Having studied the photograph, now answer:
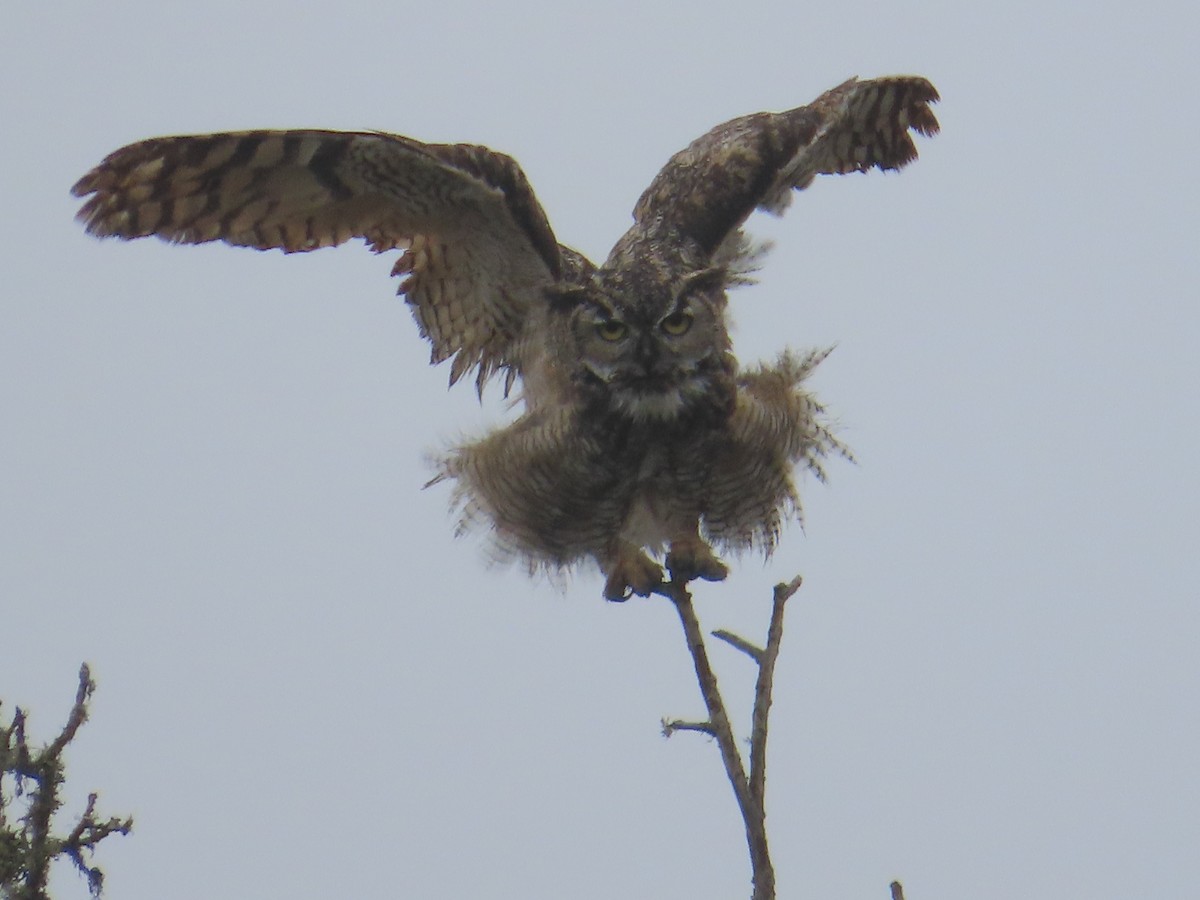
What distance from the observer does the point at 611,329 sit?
4648mm

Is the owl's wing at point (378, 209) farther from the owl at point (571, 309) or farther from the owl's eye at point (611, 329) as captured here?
the owl's eye at point (611, 329)

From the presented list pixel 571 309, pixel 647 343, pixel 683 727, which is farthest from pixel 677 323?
pixel 683 727

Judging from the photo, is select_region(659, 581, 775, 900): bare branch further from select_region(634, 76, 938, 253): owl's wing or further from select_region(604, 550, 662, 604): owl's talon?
select_region(634, 76, 938, 253): owl's wing

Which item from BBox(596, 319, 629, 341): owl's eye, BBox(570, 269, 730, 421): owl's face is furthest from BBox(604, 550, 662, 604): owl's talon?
BBox(596, 319, 629, 341): owl's eye

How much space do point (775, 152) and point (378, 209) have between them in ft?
4.69

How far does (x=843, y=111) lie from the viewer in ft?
17.9

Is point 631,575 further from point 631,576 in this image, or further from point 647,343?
point 647,343

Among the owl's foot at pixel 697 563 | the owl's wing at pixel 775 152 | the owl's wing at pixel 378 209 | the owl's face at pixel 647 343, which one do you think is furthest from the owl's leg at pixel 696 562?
the owl's wing at pixel 775 152

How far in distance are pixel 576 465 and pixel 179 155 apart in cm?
145

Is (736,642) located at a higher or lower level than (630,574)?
lower

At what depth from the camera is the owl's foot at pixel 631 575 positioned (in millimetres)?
4820

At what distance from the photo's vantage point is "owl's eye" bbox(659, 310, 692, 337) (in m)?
4.63

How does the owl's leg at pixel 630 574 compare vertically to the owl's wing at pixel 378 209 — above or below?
below

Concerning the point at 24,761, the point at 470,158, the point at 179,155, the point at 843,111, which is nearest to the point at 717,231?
the point at 843,111
